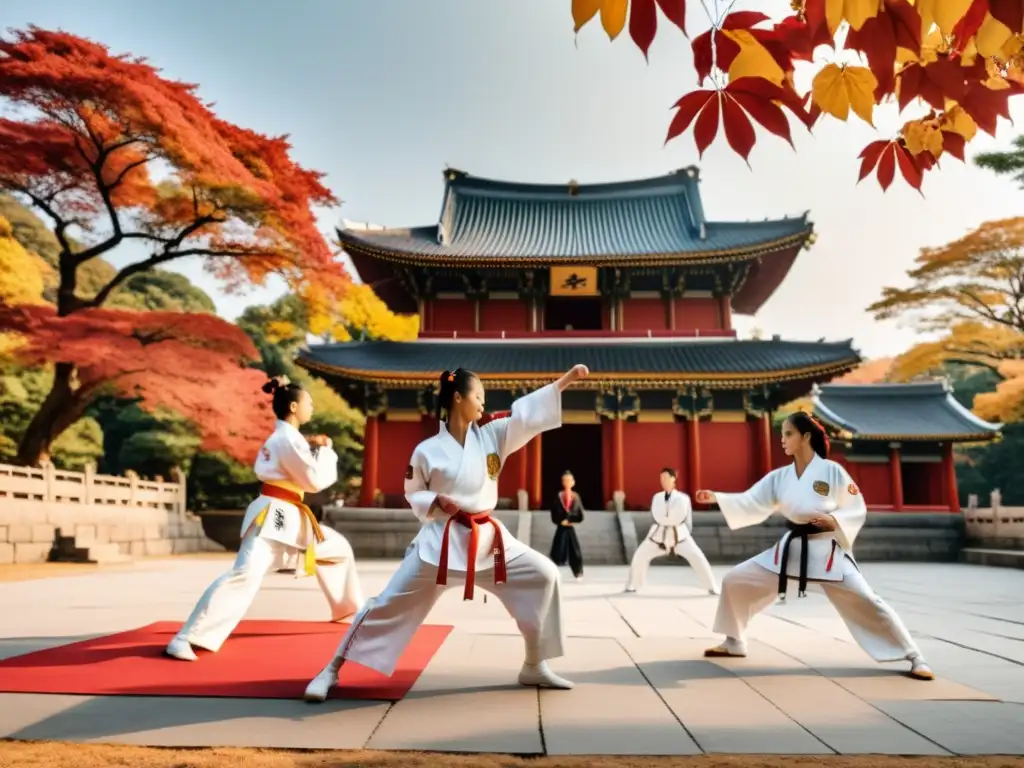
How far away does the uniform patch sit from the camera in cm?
370

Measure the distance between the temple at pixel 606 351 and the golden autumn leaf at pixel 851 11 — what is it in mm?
14703

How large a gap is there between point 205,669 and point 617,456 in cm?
1384

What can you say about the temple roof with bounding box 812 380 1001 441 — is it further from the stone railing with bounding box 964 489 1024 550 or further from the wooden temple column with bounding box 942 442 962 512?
the stone railing with bounding box 964 489 1024 550

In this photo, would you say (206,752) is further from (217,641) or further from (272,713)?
(217,641)

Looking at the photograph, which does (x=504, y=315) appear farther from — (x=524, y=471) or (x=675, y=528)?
(x=675, y=528)

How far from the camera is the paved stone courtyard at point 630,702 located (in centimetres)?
278

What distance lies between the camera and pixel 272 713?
3.11m

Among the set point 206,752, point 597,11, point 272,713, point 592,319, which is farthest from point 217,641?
point 592,319

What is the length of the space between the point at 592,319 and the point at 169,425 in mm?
15047

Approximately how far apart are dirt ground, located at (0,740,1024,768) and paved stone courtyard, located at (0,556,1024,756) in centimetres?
9

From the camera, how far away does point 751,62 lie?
198cm

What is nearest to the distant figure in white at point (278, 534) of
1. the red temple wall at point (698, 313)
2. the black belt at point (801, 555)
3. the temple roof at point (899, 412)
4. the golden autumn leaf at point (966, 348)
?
the black belt at point (801, 555)

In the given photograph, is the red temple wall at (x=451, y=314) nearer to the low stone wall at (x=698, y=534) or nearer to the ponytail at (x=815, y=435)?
the low stone wall at (x=698, y=534)

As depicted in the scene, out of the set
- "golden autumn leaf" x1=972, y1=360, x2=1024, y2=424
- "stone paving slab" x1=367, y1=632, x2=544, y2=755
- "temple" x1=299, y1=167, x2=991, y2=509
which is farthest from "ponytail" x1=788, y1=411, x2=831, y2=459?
"golden autumn leaf" x1=972, y1=360, x2=1024, y2=424
